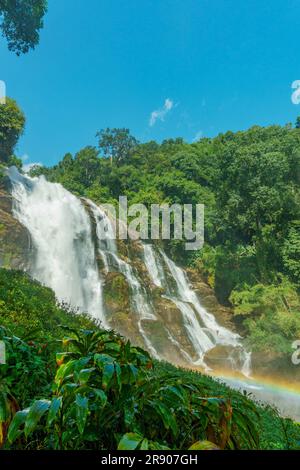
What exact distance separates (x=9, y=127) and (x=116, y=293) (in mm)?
26024

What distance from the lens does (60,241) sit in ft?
84.2

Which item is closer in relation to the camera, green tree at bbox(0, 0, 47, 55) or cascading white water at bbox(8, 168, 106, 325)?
green tree at bbox(0, 0, 47, 55)

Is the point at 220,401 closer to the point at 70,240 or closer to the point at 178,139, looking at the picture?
the point at 70,240

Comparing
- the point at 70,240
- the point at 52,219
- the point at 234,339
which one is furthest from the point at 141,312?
the point at 52,219

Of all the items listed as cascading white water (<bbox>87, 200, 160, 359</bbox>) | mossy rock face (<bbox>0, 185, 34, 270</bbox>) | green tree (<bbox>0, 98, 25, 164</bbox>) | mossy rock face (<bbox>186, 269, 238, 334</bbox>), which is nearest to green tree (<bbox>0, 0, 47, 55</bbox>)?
mossy rock face (<bbox>0, 185, 34, 270</bbox>)

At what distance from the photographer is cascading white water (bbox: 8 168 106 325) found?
74.6 ft

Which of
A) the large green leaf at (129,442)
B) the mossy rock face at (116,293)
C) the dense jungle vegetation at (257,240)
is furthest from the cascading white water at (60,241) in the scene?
the large green leaf at (129,442)

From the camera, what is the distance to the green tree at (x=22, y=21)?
44.0 feet

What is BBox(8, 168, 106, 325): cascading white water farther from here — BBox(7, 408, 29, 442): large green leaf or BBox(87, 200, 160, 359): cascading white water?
BBox(7, 408, 29, 442): large green leaf


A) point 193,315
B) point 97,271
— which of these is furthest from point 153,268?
point 193,315

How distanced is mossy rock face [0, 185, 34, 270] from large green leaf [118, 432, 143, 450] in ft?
71.0

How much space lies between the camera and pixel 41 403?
5.79 feet

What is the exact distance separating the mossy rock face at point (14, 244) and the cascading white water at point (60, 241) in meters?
0.64
